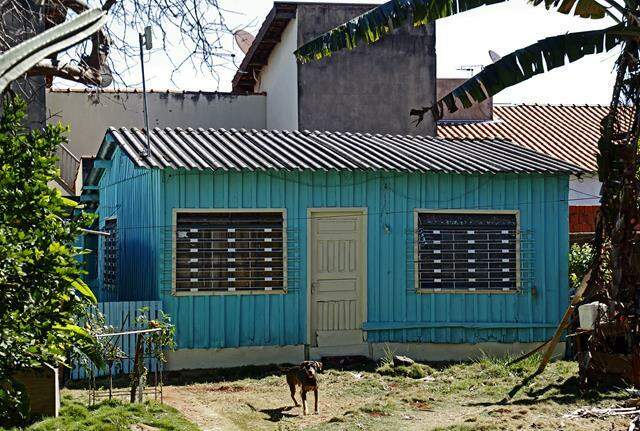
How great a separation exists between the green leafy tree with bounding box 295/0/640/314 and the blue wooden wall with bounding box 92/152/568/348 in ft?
16.3

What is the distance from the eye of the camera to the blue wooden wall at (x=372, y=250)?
13547mm

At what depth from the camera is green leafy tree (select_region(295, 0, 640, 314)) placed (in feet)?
22.6

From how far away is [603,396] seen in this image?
35.9 ft

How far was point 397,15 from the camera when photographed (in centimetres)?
904

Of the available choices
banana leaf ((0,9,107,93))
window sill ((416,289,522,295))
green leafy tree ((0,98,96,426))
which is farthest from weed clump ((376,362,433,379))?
banana leaf ((0,9,107,93))

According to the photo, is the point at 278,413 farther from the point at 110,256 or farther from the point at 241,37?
the point at 110,256

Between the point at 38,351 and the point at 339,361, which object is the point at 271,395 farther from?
the point at 38,351

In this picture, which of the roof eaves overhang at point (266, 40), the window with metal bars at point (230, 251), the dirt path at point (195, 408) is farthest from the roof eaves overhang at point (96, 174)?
the dirt path at point (195, 408)

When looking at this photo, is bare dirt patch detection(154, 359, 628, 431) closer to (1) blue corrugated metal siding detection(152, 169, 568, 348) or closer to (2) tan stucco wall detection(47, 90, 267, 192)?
(1) blue corrugated metal siding detection(152, 169, 568, 348)

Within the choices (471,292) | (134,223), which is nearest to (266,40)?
(134,223)

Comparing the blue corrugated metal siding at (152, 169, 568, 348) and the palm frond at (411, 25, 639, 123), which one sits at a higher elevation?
the palm frond at (411, 25, 639, 123)

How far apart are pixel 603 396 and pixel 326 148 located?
20.9 feet

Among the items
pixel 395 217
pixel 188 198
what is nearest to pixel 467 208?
pixel 395 217

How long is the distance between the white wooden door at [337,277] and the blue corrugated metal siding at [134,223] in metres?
2.48
